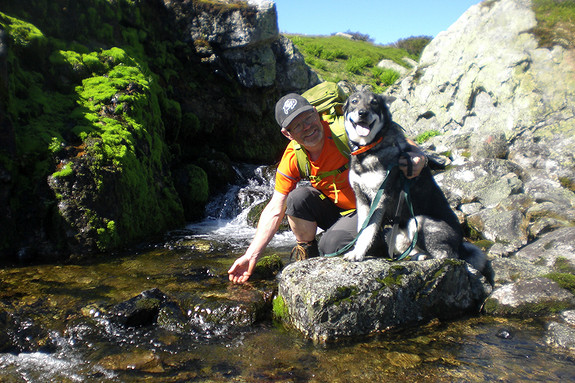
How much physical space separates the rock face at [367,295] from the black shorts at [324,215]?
2.00 feet

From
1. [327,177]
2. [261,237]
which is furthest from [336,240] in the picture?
[261,237]

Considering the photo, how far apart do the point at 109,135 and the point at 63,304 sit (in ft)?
12.0

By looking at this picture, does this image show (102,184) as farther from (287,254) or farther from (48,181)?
(287,254)

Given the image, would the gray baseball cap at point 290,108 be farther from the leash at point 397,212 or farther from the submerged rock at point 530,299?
the submerged rock at point 530,299

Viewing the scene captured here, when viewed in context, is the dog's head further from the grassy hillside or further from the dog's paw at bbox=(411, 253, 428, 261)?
the grassy hillside

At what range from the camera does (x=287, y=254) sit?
21.9 ft

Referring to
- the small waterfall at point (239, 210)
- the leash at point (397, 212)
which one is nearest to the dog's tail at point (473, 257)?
the leash at point (397, 212)

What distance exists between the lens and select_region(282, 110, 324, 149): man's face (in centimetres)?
429

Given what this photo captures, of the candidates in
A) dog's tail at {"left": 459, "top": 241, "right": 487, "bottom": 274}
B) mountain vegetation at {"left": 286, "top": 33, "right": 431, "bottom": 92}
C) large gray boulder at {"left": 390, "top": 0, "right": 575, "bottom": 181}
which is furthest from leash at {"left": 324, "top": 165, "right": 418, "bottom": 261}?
mountain vegetation at {"left": 286, "top": 33, "right": 431, "bottom": 92}

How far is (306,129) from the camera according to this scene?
14.3 ft

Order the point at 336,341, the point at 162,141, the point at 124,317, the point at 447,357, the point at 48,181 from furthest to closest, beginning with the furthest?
1. the point at 162,141
2. the point at 48,181
3. the point at 124,317
4. the point at 336,341
5. the point at 447,357

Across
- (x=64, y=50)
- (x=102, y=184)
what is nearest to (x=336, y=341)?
(x=102, y=184)

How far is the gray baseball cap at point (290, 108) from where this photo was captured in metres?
4.18

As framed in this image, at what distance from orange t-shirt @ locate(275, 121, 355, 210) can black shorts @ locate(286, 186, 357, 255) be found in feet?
0.46
